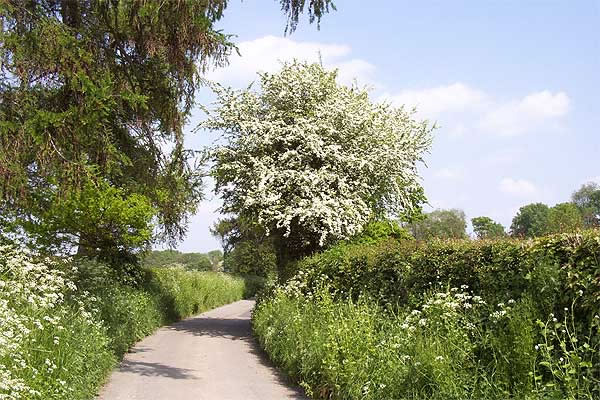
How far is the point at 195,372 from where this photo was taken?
38.0 feet

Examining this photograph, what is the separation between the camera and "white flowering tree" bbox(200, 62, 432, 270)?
19047 mm

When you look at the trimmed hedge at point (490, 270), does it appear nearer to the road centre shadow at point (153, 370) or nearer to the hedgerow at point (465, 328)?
the hedgerow at point (465, 328)

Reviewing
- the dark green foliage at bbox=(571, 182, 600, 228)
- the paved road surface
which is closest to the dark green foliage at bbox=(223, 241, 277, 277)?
the paved road surface

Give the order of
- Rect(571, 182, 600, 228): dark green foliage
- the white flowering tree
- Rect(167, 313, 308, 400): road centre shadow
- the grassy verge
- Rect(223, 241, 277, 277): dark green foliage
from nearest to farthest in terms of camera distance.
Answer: the grassy verge, Rect(167, 313, 308, 400): road centre shadow, the white flowering tree, Rect(223, 241, 277, 277): dark green foliage, Rect(571, 182, 600, 228): dark green foliage

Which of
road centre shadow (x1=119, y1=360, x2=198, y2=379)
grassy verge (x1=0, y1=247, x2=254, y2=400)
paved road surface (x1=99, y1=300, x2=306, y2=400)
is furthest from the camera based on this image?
road centre shadow (x1=119, y1=360, x2=198, y2=379)

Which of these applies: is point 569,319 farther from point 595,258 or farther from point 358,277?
point 358,277

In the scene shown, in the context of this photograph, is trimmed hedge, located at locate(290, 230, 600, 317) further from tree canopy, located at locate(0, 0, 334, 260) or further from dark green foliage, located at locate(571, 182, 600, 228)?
dark green foliage, located at locate(571, 182, 600, 228)

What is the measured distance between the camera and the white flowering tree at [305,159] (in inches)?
750

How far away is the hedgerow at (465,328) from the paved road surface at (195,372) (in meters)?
0.87

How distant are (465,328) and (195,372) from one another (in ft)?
20.5

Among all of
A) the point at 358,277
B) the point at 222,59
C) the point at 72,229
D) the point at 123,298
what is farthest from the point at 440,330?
the point at 72,229

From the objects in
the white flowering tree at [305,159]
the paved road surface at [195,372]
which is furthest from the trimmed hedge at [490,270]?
the white flowering tree at [305,159]

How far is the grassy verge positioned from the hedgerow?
351 cm

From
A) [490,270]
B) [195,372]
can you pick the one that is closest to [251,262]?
[195,372]
